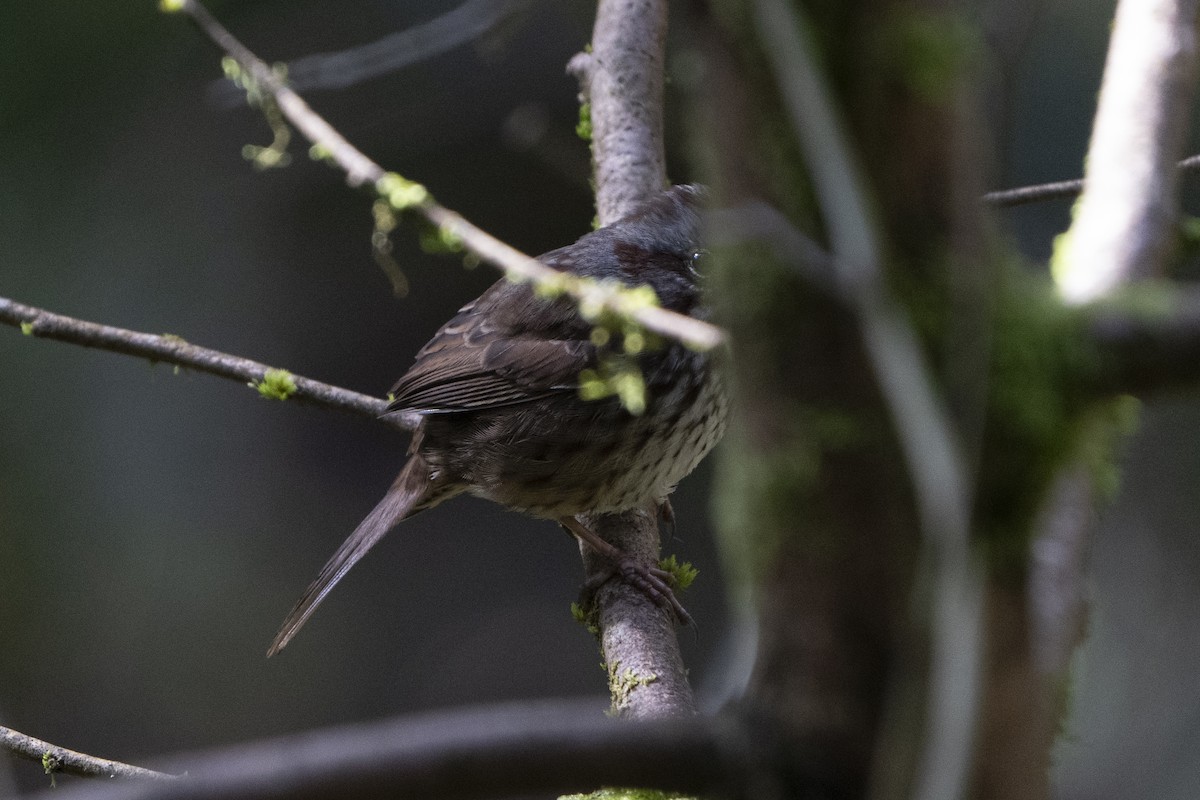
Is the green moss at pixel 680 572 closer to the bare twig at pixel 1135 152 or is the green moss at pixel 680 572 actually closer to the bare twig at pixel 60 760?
the bare twig at pixel 60 760

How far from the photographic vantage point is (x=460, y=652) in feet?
21.1

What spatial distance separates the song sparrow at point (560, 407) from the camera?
125 inches

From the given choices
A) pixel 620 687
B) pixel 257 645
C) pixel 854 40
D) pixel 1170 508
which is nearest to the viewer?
pixel 854 40

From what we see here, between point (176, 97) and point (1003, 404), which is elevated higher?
point (176, 97)

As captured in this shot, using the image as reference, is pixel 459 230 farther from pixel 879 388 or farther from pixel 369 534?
pixel 369 534

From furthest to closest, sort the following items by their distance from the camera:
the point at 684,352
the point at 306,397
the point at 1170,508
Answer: the point at 1170,508
the point at 684,352
the point at 306,397

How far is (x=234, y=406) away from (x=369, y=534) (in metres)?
3.55

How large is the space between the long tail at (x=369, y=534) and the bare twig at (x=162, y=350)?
0.67 meters

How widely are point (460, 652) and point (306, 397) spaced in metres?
3.85

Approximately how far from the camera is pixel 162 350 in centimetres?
279

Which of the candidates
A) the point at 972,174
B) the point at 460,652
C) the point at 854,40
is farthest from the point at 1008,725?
the point at 460,652

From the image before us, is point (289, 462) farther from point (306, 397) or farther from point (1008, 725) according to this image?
point (1008, 725)

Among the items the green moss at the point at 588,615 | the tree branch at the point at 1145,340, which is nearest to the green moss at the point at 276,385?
the green moss at the point at 588,615

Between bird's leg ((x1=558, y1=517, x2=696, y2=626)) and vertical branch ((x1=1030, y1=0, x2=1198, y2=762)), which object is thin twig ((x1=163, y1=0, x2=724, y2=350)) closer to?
vertical branch ((x1=1030, y1=0, x2=1198, y2=762))
